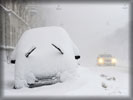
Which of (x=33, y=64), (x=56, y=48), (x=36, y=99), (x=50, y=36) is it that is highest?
(x=50, y=36)

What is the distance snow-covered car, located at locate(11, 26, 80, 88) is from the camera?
515cm

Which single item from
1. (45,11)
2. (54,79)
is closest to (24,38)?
→ (54,79)

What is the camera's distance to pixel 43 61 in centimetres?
520

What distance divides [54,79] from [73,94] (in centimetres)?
97

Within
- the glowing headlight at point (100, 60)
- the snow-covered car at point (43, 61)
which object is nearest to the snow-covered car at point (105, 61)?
the glowing headlight at point (100, 60)

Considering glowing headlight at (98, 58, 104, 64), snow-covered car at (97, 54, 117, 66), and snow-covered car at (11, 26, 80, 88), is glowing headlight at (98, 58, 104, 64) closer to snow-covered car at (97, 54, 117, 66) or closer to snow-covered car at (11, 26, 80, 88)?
snow-covered car at (97, 54, 117, 66)

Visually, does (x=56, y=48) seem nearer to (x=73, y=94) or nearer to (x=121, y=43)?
(x=73, y=94)

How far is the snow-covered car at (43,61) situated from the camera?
5.15 meters

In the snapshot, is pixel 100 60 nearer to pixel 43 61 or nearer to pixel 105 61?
pixel 105 61

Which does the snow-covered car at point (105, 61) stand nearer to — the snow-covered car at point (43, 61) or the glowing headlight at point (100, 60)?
the glowing headlight at point (100, 60)

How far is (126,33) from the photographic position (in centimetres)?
5069

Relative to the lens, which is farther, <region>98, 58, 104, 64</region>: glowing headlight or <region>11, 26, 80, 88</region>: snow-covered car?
<region>98, 58, 104, 64</region>: glowing headlight

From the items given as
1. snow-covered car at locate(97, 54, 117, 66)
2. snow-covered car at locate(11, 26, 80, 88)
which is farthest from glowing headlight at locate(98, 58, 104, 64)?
snow-covered car at locate(11, 26, 80, 88)

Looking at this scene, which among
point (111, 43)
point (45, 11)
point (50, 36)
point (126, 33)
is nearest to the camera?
point (50, 36)
